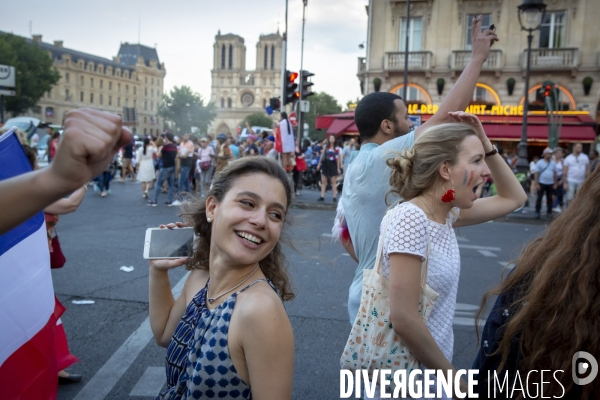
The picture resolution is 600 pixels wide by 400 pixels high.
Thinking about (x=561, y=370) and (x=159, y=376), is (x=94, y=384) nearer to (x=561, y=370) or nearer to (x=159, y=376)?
(x=159, y=376)

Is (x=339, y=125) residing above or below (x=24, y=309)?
above

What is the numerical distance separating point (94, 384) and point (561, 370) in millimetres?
3268

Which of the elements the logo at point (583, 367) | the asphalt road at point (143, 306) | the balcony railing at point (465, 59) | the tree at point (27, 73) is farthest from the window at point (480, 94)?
the tree at point (27, 73)

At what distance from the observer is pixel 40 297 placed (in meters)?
2.19

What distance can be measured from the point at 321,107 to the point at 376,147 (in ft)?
286

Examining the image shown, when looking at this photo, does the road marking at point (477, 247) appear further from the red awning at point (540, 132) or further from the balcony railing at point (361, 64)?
the balcony railing at point (361, 64)

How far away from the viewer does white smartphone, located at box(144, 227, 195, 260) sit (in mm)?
2076

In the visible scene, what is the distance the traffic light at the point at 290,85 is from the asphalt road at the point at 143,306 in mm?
7496

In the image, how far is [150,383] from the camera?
369 cm

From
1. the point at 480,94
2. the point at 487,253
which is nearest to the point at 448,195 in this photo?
the point at 487,253

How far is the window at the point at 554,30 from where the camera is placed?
91.6ft

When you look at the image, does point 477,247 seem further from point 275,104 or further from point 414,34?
point 414,34

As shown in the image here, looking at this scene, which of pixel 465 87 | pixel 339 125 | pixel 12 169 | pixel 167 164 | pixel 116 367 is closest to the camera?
pixel 12 169

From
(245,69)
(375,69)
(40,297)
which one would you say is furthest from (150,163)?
(245,69)
